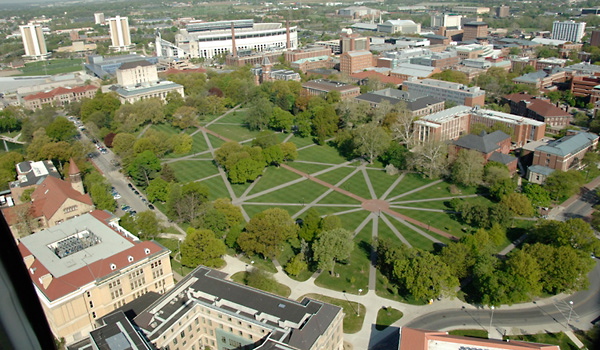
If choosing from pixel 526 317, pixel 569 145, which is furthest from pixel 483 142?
pixel 526 317

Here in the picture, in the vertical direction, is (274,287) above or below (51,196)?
below

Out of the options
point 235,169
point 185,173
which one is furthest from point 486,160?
point 185,173

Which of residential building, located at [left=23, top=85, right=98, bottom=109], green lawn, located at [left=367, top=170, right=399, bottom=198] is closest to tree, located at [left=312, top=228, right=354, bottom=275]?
green lawn, located at [left=367, top=170, right=399, bottom=198]

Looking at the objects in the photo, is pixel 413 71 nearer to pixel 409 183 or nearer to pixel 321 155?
pixel 321 155

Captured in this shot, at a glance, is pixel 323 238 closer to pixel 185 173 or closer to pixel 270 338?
pixel 270 338

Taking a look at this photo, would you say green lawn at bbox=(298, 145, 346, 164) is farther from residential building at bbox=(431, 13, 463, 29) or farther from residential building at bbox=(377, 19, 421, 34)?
residential building at bbox=(431, 13, 463, 29)

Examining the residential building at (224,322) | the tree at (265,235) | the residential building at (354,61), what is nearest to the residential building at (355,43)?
the residential building at (354,61)
